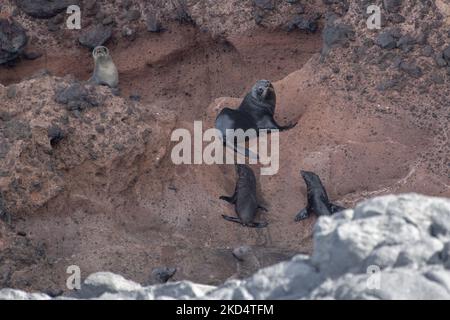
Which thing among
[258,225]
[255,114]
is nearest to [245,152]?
[255,114]

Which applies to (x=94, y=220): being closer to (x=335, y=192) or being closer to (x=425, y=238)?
(x=335, y=192)

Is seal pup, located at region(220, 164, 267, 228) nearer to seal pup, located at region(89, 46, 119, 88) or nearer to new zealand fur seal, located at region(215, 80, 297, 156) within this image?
new zealand fur seal, located at region(215, 80, 297, 156)

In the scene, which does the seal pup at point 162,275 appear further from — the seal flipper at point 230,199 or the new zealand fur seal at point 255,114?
the new zealand fur seal at point 255,114

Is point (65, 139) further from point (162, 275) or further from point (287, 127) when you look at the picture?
point (287, 127)

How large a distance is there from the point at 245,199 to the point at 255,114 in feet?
5.06

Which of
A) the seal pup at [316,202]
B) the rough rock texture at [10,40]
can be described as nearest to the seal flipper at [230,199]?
the seal pup at [316,202]

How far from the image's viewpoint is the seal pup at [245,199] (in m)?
9.66

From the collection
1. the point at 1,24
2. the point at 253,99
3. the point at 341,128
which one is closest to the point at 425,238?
the point at 341,128

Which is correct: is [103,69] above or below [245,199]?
above

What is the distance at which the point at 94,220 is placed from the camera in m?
9.38

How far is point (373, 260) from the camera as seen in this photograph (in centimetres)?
552

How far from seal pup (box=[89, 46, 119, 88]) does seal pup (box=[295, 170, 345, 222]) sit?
297 centimetres

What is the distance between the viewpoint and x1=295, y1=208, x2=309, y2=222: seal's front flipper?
963 centimetres

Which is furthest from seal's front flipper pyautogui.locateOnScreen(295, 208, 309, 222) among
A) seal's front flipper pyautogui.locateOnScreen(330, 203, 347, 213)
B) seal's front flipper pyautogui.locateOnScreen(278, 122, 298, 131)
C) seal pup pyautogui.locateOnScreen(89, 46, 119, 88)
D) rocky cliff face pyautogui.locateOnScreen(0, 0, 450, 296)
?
seal pup pyautogui.locateOnScreen(89, 46, 119, 88)
